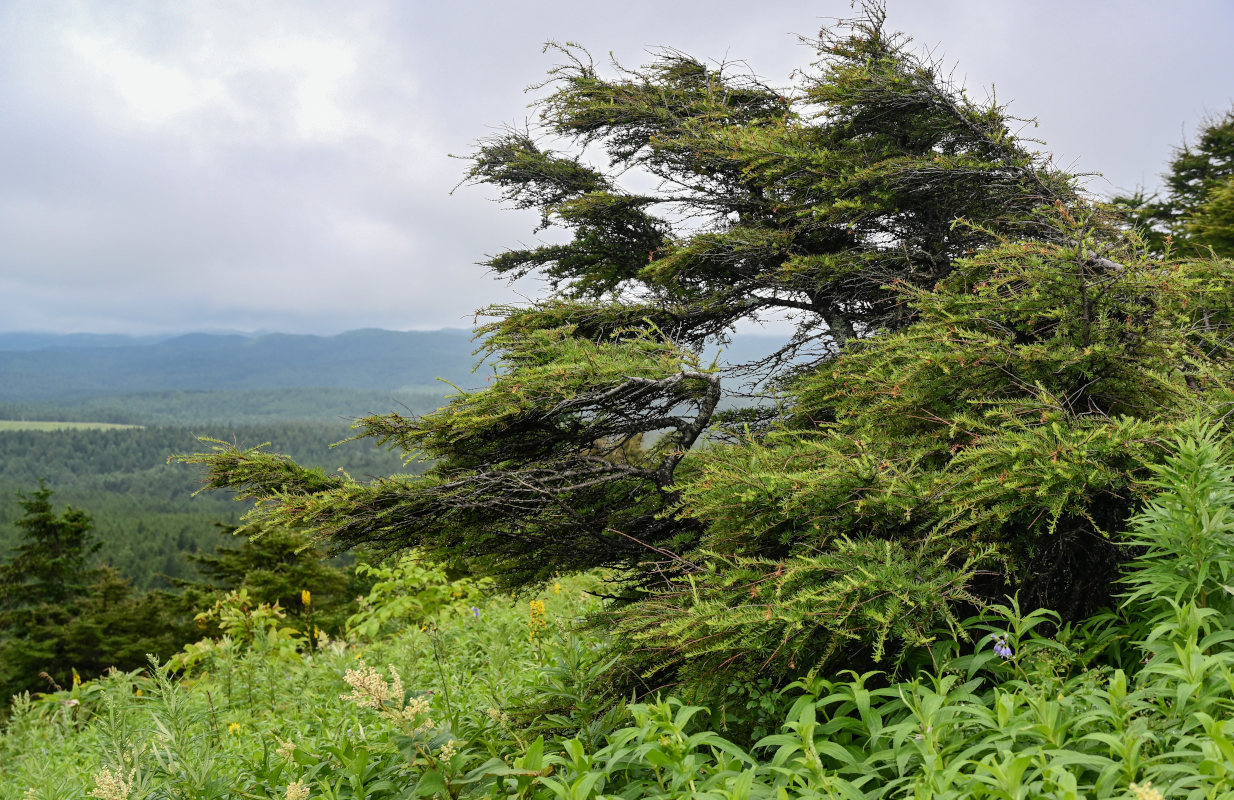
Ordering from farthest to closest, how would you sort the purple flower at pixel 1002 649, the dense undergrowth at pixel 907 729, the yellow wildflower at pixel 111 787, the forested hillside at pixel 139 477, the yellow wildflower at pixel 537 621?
the forested hillside at pixel 139 477
the yellow wildflower at pixel 537 621
the purple flower at pixel 1002 649
the yellow wildflower at pixel 111 787
the dense undergrowth at pixel 907 729

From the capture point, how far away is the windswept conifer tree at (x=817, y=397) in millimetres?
2664

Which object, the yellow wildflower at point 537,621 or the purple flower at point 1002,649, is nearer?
the purple flower at point 1002,649

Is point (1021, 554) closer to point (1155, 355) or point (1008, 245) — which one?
Result: point (1155, 355)

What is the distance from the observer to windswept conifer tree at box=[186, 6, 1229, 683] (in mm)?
2664

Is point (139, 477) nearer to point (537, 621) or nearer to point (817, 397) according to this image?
point (537, 621)

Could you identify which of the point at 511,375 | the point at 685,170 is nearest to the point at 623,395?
the point at 511,375

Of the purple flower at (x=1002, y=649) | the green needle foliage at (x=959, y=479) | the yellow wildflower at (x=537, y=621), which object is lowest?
the yellow wildflower at (x=537, y=621)

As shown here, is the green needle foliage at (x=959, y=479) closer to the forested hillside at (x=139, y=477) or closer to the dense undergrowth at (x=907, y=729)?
the dense undergrowth at (x=907, y=729)

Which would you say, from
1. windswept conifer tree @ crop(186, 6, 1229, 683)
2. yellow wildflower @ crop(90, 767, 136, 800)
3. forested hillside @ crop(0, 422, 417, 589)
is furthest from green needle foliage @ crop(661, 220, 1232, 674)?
forested hillside @ crop(0, 422, 417, 589)

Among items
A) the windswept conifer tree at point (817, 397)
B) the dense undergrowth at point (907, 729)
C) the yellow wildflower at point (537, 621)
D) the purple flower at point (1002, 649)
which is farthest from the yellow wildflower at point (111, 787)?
the yellow wildflower at point (537, 621)

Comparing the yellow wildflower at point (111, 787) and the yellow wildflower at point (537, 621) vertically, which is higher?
the yellow wildflower at point (111, 787)

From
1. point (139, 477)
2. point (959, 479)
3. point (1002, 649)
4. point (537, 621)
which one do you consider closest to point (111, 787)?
point (1002, 649)

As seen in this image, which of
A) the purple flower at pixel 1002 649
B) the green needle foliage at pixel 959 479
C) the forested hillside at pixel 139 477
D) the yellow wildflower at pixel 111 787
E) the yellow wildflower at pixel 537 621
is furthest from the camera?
the forested hillside at pixel 139 477

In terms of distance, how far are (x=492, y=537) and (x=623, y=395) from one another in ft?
4.44
